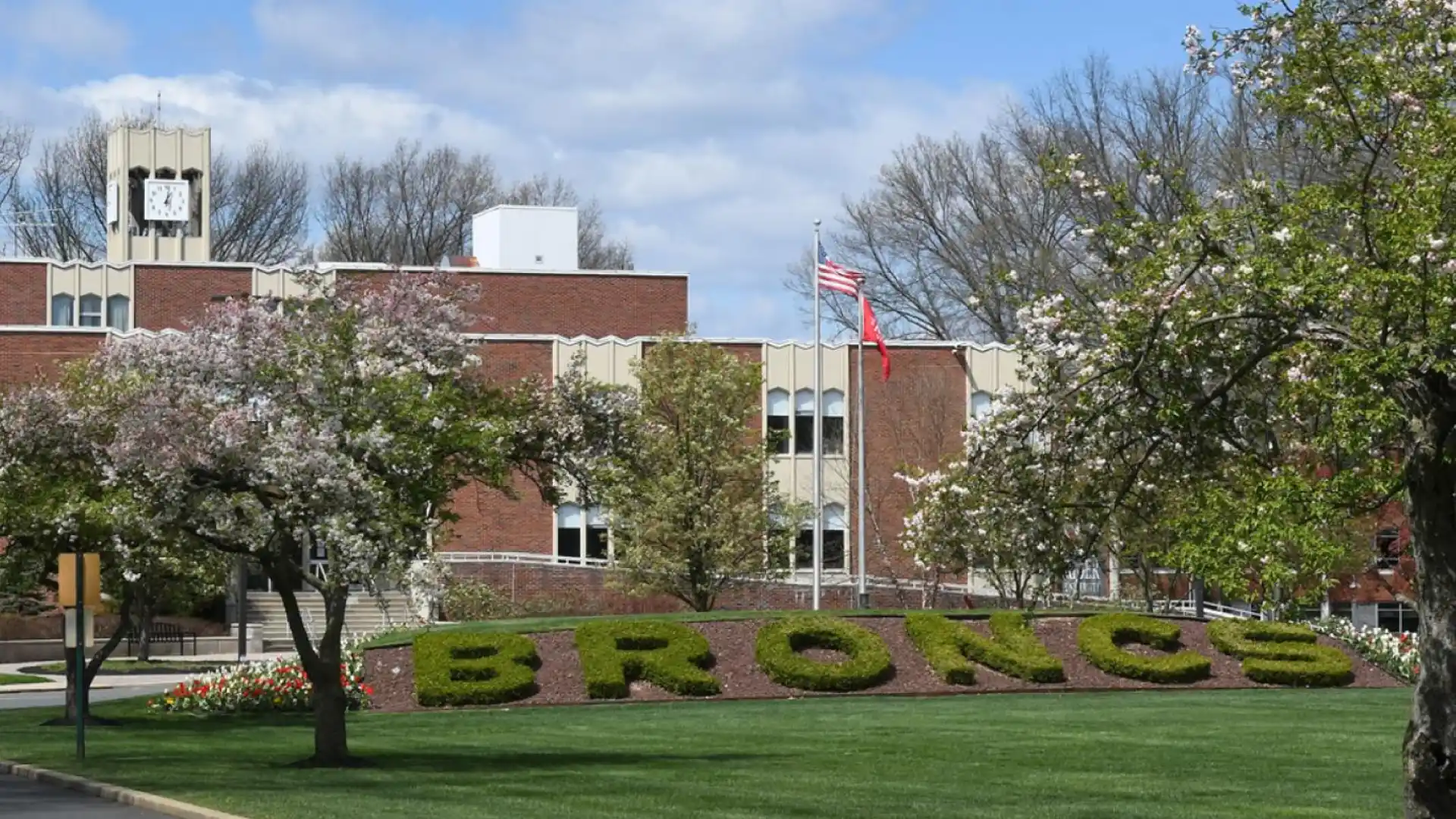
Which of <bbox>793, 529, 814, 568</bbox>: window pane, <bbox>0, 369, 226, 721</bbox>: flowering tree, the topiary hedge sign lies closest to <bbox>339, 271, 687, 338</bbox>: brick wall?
<bbox>793, 529, 814, 568</bbox>: window pane

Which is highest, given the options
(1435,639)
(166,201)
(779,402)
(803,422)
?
(166,201)

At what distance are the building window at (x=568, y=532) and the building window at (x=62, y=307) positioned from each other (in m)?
19.1

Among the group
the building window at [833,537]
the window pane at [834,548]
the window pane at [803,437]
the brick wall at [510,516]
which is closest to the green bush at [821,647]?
the building window at [833,537]

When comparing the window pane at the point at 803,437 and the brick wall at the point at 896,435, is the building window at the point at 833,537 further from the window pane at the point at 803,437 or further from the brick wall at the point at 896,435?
the window pane at the point at 803,437

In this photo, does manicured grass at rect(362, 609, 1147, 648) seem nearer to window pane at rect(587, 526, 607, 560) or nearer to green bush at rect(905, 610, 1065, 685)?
green bush at rect(905, 610, 1065, 685)

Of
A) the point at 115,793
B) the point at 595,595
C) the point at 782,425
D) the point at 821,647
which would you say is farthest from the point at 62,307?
the point at 115,793

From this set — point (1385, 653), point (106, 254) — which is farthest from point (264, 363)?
point (106, 254)

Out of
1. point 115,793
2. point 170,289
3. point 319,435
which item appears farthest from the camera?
point 170,289

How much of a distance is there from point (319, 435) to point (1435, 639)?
11528mm

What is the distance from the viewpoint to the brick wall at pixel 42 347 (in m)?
60.2

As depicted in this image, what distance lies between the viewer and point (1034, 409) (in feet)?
46.4

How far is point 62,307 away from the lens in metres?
71.0

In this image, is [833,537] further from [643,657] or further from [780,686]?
[643,657]

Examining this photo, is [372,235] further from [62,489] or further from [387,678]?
[62,489]
